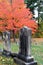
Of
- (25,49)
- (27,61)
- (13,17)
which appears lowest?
(13,17)

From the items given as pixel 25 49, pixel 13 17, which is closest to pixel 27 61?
pixel 25 49

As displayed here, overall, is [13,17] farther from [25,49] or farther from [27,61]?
[27,61]

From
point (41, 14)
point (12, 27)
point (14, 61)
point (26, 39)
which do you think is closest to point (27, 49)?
point (26, 39)

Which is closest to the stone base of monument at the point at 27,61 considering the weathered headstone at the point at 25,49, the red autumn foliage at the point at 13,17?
the weathered headstone at the point at 25,49

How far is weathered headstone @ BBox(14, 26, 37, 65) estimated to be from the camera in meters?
9.97

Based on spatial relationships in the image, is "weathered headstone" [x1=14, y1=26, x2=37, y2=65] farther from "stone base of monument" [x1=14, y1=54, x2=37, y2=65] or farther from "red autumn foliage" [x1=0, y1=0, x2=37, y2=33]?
"red autumn foliage" [x1=0, y1=0, x2=37, y2=33]

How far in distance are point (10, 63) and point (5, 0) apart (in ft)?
51.2

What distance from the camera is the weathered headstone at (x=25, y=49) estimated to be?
9.97 m

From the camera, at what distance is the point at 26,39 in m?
10.1

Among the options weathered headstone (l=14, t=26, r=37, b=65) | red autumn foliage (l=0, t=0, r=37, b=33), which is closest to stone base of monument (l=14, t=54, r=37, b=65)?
weathered headstone (l=14, t=26, r=37, b=65)

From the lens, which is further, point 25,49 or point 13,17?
point 13,17

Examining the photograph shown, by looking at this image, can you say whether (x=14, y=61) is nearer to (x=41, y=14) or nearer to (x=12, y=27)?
(x=12, y=27)

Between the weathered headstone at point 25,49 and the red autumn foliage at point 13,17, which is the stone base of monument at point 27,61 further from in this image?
the red autumn foliage at point 13,17

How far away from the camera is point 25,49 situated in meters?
10.2
